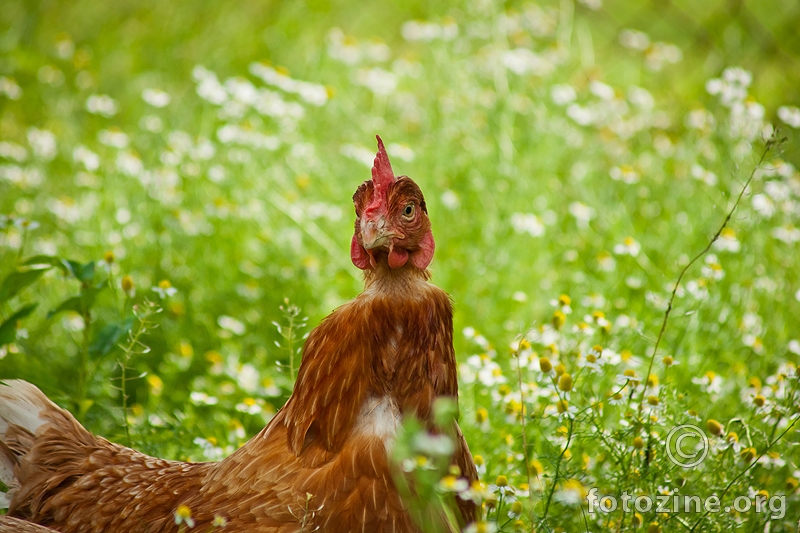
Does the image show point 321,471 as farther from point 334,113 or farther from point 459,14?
point 459,14

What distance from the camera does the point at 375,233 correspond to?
2.07 meters

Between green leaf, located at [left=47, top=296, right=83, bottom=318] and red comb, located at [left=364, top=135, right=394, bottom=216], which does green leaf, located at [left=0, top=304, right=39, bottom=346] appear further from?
red comb, located at [left=364, top=135, right=394, bottom=216]

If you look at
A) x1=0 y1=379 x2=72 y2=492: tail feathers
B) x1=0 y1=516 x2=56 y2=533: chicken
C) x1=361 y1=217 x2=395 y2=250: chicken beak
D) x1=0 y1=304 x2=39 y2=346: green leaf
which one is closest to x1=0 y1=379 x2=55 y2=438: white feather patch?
x1=0 y1=379 x2=72 y2=492: tail feathers

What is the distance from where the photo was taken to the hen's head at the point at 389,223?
2.09 meters

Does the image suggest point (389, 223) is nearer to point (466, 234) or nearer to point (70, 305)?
point (70, 305)

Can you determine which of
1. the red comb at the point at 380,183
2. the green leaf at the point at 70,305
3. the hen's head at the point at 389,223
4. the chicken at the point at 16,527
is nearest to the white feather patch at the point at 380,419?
the hen's head at the point at 389,223

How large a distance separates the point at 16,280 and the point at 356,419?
4.60ft

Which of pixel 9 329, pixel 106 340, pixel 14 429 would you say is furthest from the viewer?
pixel 106 340

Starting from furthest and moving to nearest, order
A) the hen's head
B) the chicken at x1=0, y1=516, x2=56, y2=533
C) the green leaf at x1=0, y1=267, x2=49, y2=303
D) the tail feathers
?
the green leaf at x1=0, y1=267, x2=49, y2=303 < the tail feathers < the hen's head < the chicken at x1=0, y1=516, x2=56, y2=533

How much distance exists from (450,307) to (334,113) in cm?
347

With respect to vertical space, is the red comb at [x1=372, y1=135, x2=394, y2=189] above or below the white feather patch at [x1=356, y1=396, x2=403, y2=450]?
above

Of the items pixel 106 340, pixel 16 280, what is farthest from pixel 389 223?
pixel 16 280

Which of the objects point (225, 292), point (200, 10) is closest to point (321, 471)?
point (225, 292)

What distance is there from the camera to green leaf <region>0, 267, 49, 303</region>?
2723 mm
